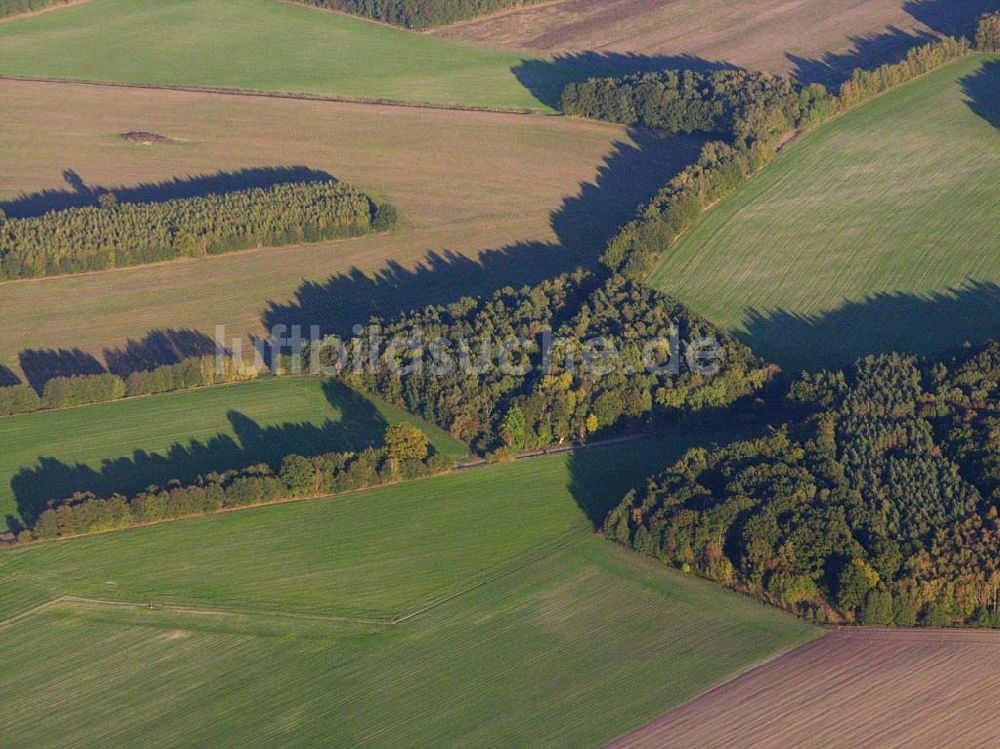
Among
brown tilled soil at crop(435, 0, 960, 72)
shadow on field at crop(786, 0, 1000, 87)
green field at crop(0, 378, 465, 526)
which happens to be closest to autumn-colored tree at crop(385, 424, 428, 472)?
green field at crop(0, 378, 465, 526)

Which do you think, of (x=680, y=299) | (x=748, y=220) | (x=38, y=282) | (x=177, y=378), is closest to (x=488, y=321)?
(x=680, y=299)

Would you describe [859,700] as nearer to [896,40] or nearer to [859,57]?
[859,57]

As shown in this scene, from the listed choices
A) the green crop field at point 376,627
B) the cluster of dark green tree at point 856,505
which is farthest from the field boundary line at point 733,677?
the cluster of dark green tree at point 856,505

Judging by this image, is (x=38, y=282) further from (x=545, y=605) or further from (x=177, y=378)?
(x=545, y=605)

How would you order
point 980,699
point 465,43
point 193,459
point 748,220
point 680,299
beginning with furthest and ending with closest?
point 465,43
point 748,220
point 680,299
point 193,459
point 980,699

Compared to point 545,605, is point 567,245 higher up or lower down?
higher up

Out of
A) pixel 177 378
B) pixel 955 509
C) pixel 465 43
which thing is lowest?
pixel 955 509

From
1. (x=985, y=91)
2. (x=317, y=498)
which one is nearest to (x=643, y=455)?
(x=317, y=498)

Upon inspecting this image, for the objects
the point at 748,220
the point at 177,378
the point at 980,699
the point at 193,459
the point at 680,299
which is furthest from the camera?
the point at 748,220
